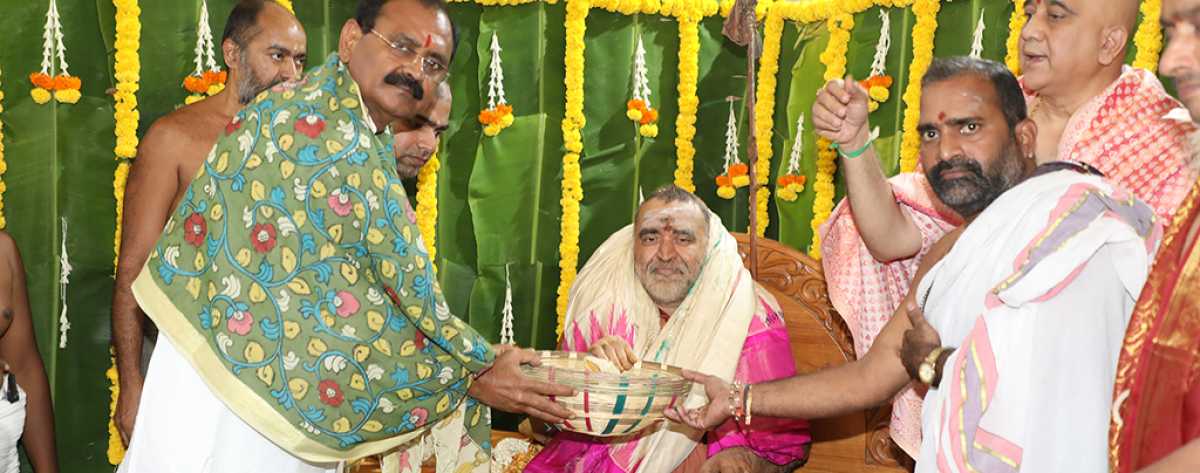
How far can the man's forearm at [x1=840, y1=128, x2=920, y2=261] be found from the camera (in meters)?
3.65

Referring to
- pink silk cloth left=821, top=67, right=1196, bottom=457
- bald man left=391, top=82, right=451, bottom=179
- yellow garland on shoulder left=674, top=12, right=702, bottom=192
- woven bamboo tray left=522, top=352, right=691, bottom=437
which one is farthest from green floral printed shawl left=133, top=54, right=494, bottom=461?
yellow garland on shoulder left=674, top=12, right=702, bottom=192

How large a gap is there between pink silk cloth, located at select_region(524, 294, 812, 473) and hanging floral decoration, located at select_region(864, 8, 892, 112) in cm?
113

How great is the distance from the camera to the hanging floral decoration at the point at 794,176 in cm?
555

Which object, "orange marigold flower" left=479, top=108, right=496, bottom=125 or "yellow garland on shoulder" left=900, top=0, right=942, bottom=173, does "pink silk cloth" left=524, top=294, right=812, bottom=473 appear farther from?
"orange marigold flower" left=479, top=108, right=496, bottom=125

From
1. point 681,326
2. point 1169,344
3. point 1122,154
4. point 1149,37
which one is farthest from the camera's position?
point 681,326

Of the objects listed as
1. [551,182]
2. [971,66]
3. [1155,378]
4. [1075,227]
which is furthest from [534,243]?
[1155,378]

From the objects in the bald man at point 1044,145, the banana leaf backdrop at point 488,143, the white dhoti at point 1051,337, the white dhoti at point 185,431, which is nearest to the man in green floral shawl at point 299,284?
the white dhoti at point 185,431

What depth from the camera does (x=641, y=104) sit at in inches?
227

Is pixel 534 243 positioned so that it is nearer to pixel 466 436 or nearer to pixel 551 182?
pixel 551 182

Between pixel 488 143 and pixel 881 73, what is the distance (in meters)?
1.83

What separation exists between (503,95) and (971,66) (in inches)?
114

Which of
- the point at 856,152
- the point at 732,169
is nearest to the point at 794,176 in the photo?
the point at 732,169

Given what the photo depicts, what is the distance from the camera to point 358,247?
9.00 feet

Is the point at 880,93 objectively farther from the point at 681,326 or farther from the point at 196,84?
the point at 196,84
